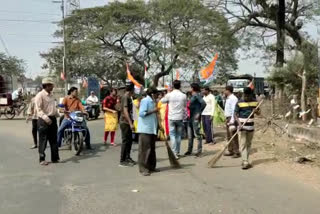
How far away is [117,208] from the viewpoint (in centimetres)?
567

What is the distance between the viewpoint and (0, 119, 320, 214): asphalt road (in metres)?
5.67

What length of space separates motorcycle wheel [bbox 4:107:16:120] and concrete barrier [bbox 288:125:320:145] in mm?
16183

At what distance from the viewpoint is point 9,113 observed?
926 inches

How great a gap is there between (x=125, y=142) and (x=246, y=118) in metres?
2.54

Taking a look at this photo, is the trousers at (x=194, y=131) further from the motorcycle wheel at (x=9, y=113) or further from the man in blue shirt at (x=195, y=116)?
the motorcycle wheel at (x=9, y=113)

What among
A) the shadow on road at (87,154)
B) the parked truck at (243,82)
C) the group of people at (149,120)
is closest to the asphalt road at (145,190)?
the shadow on road at (87,154)

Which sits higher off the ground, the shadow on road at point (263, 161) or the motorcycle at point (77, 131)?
the motorcycle at point (77, 131)

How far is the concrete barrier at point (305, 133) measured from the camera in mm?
10727

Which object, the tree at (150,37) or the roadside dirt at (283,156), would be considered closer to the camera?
the roadside dirt at (283,156)

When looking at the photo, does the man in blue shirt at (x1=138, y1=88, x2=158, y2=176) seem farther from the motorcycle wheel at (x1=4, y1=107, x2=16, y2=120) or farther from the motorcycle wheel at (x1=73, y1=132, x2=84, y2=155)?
the motorcycle wheel at (x1=4, y1=107, x2=16, y2=120)

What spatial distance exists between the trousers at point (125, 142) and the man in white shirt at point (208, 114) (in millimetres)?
3435

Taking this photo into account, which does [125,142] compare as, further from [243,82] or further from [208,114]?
[243,82]

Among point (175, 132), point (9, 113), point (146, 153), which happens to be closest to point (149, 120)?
point (146, 153)

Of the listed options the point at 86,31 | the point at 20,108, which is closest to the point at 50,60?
the point at 86,31
